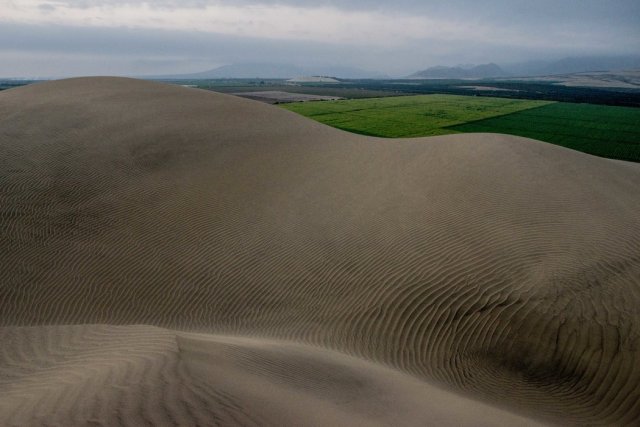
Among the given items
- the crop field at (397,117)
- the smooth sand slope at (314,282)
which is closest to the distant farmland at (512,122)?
the crop field at (397,117)

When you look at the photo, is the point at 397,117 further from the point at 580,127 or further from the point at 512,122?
the point at 580,127

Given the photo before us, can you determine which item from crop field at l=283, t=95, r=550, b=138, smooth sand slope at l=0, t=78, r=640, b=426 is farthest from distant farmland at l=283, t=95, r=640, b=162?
smooth sand slope at l=0, t=78, r=640, b=426

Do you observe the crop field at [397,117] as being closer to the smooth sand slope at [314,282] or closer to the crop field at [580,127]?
the crop field at [580,127]

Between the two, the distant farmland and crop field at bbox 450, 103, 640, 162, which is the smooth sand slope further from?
crop field at bbox 450, 103, 640, 162

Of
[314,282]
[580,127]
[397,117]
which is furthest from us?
[397,117]

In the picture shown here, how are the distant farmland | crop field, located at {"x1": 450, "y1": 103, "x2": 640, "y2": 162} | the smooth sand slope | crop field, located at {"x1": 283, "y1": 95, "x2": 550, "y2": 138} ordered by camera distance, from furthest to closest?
crop field, located at {"x1": 283, "y1": 95, "x2": 550, "y2": 138} < the distant farmland < crop field, located at {"x1": 450, "y1": 103, "x2": 640, "y2": 162} < the smooth sand slope

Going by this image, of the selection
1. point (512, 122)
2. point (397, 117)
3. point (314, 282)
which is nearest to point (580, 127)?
point (512, 122)

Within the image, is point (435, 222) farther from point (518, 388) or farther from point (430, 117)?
point (430, 117)
